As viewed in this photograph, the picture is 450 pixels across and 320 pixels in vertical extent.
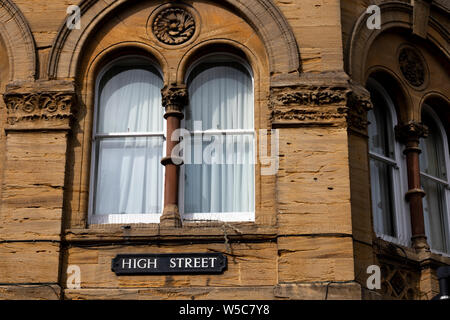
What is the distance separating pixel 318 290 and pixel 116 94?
4.48 meters

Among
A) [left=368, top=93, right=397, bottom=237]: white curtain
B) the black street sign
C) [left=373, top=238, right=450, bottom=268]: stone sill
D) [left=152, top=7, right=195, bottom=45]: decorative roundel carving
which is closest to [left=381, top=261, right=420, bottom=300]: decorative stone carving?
[left=373, top=238, right=450, bottom=268]: stone sill

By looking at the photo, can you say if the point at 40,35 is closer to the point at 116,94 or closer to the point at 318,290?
the point at 116,94

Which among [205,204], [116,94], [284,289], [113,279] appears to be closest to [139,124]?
[116,94]

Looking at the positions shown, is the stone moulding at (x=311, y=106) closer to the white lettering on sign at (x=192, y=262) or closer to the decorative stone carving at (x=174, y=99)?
the decorative stone carving at (x=174, y=99)

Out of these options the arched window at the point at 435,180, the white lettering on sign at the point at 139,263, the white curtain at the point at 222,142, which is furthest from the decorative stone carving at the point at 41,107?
the arched window at the point at 435,180

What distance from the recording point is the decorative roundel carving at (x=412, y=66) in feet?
47.7

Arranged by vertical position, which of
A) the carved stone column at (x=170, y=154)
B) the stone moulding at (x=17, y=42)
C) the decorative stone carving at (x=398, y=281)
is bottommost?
the decorative stone carving at (x=398, y=281)

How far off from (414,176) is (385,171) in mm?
465

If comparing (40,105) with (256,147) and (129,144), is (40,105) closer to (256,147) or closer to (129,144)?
(129,144)

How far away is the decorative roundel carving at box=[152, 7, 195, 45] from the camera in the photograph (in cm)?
1327

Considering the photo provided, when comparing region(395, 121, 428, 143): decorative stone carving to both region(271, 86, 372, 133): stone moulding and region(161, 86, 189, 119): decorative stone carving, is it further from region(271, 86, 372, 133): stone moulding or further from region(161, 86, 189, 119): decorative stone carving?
region(161, 86, 189, 119): decorative stone carving

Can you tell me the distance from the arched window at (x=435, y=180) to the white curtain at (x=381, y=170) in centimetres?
90

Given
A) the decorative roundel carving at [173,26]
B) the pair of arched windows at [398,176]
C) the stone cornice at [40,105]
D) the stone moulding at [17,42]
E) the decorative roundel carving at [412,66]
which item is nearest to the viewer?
the stone cornice at [40,105]

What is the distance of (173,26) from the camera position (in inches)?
524
